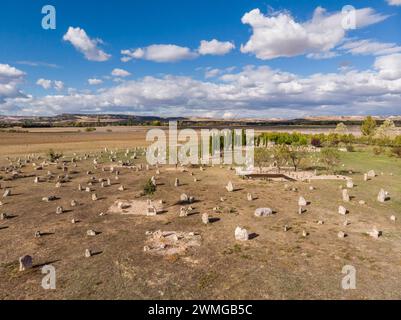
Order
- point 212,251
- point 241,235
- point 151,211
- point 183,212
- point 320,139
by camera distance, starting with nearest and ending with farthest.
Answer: point 212,251, point 241,235, point 183,212, point 151,211, point 320,139

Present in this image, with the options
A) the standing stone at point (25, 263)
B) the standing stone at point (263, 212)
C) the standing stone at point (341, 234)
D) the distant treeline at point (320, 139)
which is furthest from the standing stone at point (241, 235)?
the distant treeline at point (320, 139)

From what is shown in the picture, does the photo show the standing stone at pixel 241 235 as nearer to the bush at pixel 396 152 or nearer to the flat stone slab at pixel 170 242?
the flat stone slab at pixel 170 242

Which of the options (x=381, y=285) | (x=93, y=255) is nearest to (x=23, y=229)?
(x=93, y=255)

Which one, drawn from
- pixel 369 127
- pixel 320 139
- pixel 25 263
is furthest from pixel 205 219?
pixel 369 127

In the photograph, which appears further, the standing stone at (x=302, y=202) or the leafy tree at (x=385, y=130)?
the leafy tree at (x=385, y=130)

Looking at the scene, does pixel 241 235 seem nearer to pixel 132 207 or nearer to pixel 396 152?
A: pixel 132 207

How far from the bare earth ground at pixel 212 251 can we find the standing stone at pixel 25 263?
0.41 m

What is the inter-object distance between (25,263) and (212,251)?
10449 mm

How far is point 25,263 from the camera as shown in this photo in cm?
1758

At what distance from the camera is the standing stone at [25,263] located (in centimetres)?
1742

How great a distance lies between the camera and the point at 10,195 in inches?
1350

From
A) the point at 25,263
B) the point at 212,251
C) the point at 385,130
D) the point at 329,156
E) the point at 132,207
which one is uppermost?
the point at 385,130
